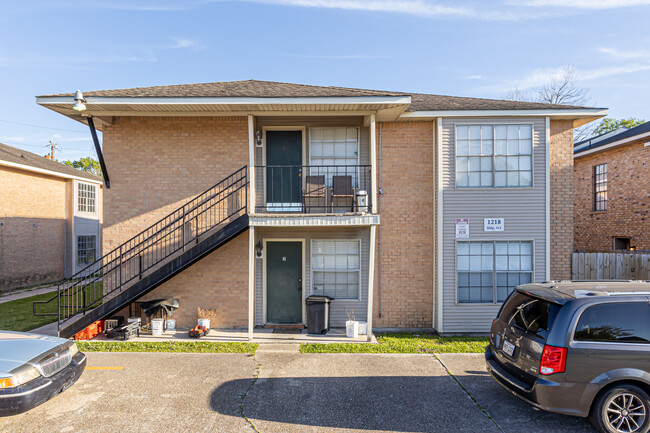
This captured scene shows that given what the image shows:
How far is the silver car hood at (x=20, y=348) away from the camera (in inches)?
167

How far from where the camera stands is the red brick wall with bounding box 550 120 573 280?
8711 millimetres

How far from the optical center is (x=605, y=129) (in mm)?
28188

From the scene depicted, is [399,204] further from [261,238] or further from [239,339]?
[239,339]

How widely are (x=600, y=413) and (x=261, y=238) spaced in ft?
22.7

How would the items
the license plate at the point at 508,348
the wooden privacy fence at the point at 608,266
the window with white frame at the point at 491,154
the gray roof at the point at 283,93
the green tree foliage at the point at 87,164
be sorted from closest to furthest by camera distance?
the license plate at the point at 508,348 → the gray roof at the point at 283,93 → the wooden privacy fence at the point at 608,266 → the window with white frame at the point at 491,154 → the green tree foliage at the point at 87,164

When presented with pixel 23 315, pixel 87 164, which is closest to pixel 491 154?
pixel 23 315

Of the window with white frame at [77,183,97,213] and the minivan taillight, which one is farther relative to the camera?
the window with white frame at [77,183,97,213]

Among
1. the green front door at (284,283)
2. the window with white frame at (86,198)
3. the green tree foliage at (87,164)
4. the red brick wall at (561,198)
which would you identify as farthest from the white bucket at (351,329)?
the green tree foliage at (87,164)

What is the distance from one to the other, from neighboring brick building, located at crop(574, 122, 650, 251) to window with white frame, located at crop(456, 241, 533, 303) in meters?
7.22

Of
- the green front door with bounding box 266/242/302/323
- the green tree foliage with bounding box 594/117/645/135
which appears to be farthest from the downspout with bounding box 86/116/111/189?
the green tree foliage with bounding box 594/117/645/135

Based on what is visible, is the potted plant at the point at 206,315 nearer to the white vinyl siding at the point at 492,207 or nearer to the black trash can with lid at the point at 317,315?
the black trash can with lid at the point at 317,315

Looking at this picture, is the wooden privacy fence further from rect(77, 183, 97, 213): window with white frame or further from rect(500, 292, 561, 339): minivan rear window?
rect(77, 183, 97, 213): window with white frame

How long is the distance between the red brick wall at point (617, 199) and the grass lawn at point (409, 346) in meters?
9.13

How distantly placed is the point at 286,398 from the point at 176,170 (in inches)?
240
